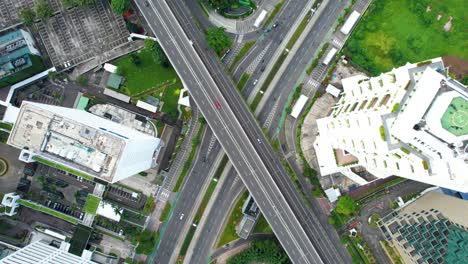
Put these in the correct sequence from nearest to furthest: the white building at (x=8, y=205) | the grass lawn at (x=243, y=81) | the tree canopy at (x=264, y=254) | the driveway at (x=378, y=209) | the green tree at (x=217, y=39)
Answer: the white building at (x=8, y=205) → the green tree at (x=217, y=39) → the tree canopy at (x=264, y=254) → the driveway at (x=378, y=209) → the grass lawn at (x=243, y=81)

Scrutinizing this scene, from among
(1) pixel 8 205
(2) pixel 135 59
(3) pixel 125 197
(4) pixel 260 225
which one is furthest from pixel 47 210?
(4) pixel 260 225

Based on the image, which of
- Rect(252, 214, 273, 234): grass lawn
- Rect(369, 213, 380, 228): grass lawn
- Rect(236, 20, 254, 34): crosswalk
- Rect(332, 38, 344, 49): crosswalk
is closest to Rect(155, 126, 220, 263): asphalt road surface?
Rect(252, 214, 273, 234): grass lawn

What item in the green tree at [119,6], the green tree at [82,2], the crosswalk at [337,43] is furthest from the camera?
the crosswalk at [337,43]

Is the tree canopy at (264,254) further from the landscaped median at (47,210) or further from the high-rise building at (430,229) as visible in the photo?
the landscaped median at (47,210)

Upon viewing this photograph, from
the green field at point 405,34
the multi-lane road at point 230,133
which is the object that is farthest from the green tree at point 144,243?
the green field at point 405,34

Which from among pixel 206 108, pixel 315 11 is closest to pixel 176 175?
pixel 206 108

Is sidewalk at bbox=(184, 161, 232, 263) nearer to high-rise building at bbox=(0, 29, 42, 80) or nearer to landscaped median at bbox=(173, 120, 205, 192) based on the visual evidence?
landscaped median at bbox=(173, 120, 205, 192)
